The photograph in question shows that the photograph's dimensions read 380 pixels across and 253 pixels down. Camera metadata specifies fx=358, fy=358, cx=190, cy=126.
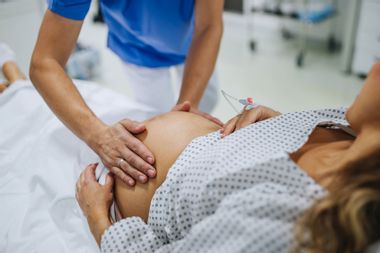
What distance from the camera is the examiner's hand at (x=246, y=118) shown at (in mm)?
1001

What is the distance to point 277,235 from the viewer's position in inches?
26.5

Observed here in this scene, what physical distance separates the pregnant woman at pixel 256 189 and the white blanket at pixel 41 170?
0.10 metres

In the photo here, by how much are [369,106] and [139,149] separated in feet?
1.89

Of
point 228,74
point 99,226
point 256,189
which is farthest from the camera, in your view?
point 228,74

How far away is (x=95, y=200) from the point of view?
0.97 meters

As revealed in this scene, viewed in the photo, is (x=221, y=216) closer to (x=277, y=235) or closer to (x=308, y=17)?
(x=277, y=235)

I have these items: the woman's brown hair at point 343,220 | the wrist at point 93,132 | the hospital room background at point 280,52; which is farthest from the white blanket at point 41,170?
the hospital room background at point 280,52

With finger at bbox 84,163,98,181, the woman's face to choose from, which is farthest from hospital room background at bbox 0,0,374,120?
the woman's face

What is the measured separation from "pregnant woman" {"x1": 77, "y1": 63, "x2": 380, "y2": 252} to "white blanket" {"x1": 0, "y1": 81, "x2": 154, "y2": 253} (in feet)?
0.33

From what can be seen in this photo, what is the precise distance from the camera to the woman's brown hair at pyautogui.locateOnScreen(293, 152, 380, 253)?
626 mm

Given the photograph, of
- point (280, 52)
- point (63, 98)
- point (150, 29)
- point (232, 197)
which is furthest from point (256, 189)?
point (280, 52)

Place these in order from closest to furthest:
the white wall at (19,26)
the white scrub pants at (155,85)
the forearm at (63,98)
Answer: the forearm at (63,98) → the white scrub pants at (155,85) → the white wall at (19,26)

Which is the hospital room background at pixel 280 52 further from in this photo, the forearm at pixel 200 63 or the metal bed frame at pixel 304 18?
the forearm at pixel 200 63

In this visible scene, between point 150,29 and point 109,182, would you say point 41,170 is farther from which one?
point 150,29
